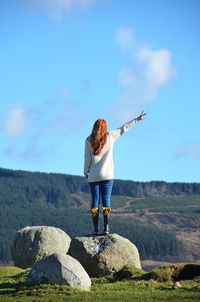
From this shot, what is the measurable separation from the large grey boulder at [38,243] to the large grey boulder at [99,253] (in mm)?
12422

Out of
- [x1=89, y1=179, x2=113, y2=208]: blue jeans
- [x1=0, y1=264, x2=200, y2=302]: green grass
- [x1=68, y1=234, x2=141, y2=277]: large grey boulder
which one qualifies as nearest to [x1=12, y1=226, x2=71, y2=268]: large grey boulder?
[x1=68, y1=234, x2=141, y2=277]: large grey boulder

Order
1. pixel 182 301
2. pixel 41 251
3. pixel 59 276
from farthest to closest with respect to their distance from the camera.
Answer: pixel 41 251 → pixel 59 276 → pixel 182 301

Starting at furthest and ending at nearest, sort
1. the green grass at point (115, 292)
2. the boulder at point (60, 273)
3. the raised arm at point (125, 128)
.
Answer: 1. the raised arm at point (125, 128)
2. the boulder at point (60, 273)
3. the green grass at point (115, 292)

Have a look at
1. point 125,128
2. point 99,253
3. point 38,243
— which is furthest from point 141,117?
point 38,243

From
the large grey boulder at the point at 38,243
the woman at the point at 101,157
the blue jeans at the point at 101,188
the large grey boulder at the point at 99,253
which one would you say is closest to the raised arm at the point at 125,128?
the woman at the point at 101,157

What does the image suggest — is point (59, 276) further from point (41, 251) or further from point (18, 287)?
point (41, 251)

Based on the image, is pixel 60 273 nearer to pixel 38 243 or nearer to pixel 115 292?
pixel 115 292

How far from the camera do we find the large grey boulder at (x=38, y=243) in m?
34.7

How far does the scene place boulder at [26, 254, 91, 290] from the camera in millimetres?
17672

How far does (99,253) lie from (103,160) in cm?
434

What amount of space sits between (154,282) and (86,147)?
5317 mm

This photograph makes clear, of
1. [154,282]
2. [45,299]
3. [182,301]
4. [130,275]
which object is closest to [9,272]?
[130,275]

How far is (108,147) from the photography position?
1952cm

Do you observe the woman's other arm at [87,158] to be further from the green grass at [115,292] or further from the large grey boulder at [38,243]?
Result: the large grey boulder at [38,243]
